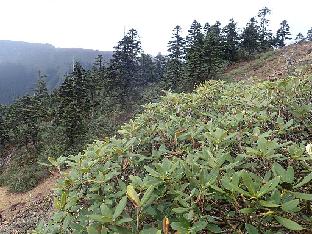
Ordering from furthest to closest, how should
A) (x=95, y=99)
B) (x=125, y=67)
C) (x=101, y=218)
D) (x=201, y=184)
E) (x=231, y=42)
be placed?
(x=231, y=42), (x=125, y=67), (x=95, y=99), (x=201, y=184), (x=101, y=218)

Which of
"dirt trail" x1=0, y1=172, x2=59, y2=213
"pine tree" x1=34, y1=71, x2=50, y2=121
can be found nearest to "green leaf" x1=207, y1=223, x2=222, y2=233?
"dirt trail" x1=0, y1=172, x2=59, y2=213

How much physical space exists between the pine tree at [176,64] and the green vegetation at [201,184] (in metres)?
33.5

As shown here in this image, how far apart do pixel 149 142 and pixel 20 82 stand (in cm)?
20481

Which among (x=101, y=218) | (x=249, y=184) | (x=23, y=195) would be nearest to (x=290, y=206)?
(x=249, y=184)

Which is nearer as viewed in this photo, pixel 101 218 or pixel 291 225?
pixel 291 225

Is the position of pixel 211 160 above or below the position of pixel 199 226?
above

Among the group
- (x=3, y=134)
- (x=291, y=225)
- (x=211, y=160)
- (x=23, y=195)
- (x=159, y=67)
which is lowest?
(x=23, y=195)

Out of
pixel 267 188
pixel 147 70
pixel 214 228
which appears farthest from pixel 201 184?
pixel 147 70

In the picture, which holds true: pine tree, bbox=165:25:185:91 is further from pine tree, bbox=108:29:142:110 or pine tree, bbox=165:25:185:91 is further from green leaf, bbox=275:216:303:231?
green leaf, bbox=275:216:303:231

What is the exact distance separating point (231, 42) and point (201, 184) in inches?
1878

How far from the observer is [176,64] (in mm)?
40094

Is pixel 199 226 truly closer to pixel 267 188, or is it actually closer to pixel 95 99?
pixel 267 188

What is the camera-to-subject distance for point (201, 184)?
1.85 m

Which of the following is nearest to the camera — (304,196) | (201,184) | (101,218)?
(304,196)
